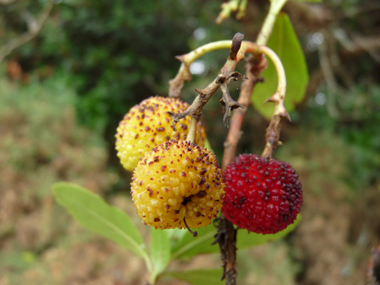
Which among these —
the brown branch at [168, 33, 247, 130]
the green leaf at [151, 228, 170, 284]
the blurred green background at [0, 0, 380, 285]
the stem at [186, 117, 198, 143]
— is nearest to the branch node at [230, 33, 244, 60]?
the brown branch at [168, 33, 247, 130]

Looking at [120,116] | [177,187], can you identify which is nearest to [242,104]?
[177,187]

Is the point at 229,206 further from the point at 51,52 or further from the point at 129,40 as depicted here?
the point at 51,52

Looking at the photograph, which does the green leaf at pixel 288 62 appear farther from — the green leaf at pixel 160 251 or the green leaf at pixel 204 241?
the green leaf at pixel 160 251

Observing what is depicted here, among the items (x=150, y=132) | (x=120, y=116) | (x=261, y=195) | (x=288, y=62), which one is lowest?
(x=261, y=195)

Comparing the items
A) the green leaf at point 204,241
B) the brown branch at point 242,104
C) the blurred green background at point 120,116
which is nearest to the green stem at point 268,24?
the brown branch at point 242,104

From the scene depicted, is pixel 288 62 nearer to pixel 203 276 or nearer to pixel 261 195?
pixel 261 195

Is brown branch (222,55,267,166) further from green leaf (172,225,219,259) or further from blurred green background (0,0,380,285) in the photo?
blurred green background (0,0,380,285)
